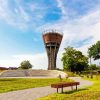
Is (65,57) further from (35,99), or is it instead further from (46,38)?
(35,99)

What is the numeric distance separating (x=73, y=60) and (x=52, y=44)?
9433 millimetres

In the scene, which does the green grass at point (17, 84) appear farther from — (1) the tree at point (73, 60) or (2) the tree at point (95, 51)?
(2) the tree at point (95, 51)

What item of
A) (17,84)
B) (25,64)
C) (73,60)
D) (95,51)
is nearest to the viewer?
(17,84)

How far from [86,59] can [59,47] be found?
434 inches

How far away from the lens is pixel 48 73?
250 ft

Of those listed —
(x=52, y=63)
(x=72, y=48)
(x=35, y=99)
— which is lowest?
(x=35, y=99)

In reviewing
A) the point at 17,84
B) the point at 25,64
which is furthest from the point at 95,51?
the point at 17,84

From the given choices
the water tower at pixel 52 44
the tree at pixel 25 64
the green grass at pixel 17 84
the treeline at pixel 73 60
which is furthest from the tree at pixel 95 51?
the green grass at pixel 17 84

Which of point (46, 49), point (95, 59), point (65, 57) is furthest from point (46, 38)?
point (95, 59)

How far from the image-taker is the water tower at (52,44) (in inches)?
3516

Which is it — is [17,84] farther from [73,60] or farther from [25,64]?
[25,64]

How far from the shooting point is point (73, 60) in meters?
88.4

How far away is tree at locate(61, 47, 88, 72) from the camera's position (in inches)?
3477

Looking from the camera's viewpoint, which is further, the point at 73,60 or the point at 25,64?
the point at 25,64
